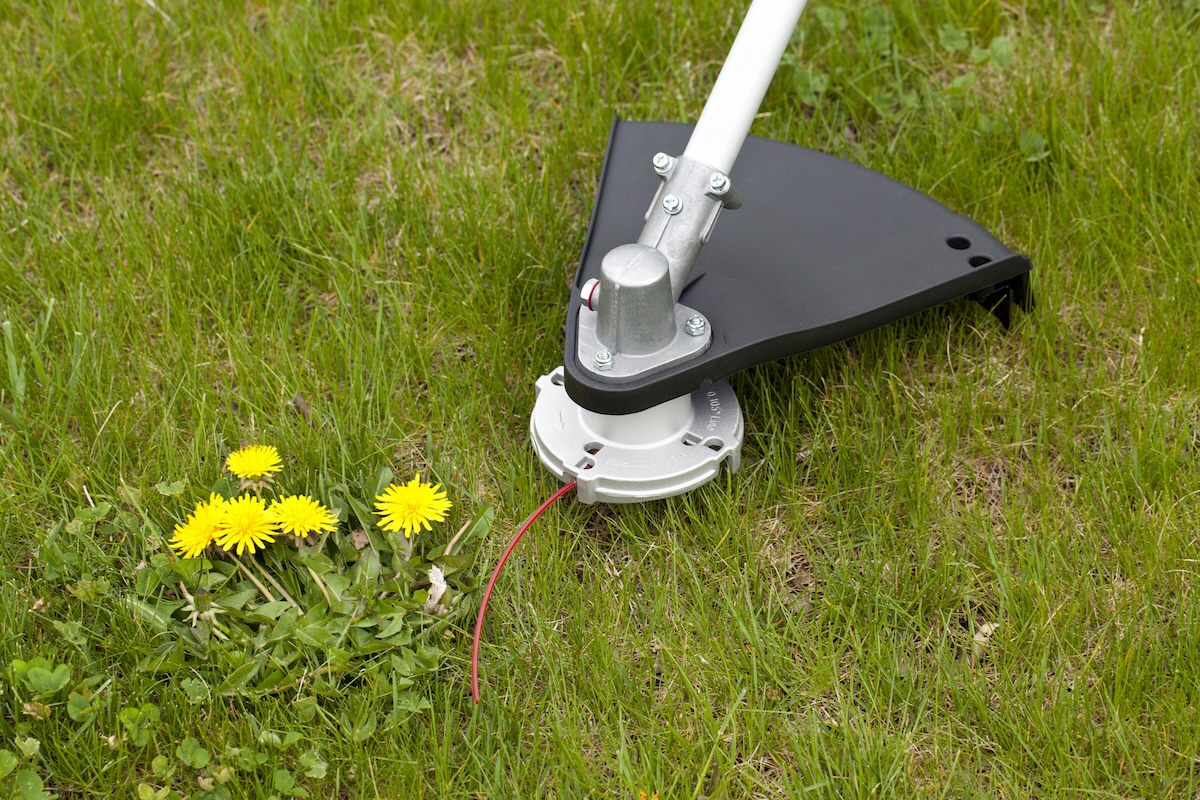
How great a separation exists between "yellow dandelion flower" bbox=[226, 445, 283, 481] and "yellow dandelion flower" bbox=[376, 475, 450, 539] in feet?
0.66

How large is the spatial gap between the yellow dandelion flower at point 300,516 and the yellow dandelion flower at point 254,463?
0.25ft

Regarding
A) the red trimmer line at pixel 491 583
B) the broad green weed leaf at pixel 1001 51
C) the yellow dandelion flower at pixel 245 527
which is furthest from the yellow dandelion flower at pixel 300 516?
the broad green weed leaf at pixel 1001 51

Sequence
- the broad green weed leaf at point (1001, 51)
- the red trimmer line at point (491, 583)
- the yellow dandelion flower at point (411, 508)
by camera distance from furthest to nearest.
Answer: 1. the broad green weed leaf at point (1001, 51)
2. the yellow dandelion flower at point (411, 508)
3. the red trimmer line at point (491, 583)

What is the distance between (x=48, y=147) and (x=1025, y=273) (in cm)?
219

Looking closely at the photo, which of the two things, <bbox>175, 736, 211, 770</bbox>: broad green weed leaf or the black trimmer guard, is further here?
the black trimmer guard

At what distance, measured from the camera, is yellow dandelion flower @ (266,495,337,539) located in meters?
1.80

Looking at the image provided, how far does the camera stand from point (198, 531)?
178cm

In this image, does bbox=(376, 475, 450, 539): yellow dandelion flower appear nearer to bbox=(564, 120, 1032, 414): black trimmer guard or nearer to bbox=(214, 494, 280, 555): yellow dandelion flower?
bbox=(214, 494, 280, 555): yellow dandelion flower

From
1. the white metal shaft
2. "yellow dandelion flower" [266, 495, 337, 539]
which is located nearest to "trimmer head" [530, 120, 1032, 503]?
the white metal shaft

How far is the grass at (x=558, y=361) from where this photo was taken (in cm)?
168

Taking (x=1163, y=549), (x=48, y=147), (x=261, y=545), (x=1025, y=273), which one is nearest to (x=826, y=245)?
(x=1025, y=273)

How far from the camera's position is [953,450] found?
6.75ft

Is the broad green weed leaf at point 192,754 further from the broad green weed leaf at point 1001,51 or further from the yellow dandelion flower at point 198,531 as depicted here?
the broad green weed leaf at point 1001,51

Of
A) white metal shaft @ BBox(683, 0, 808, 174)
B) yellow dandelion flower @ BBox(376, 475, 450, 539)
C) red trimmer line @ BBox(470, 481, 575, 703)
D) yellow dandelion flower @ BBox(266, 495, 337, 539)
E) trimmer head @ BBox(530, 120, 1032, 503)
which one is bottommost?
red trimmer line @ BBox(470, 481, 575, 703)
